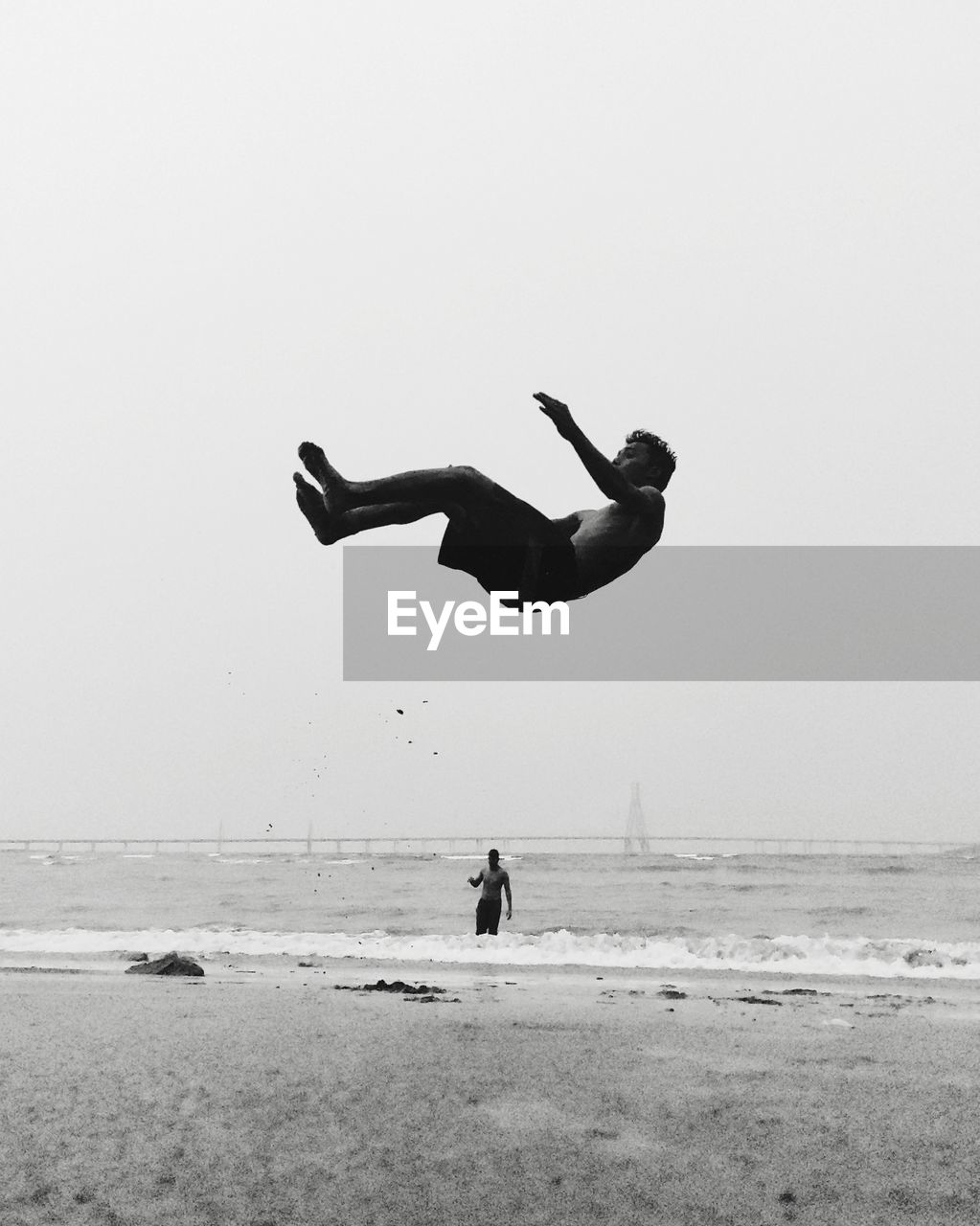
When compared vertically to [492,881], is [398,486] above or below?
above

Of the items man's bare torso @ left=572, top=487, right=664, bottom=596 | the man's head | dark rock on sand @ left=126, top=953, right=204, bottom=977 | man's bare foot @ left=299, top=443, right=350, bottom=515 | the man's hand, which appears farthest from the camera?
dark rock on sand @ left=126, top=953, right=204, bottom=977

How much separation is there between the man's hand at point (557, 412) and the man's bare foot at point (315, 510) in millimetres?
A: 1056

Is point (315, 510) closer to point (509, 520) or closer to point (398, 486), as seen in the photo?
point (398, 486)

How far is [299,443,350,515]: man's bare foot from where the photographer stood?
4059mm

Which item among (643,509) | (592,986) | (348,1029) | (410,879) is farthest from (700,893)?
(643,509)

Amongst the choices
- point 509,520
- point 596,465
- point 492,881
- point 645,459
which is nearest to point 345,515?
point 509,520

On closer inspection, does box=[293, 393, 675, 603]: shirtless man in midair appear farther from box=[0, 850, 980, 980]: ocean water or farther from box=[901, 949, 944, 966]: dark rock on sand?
box=[901, 949, 944, 966]: dark rock on sand

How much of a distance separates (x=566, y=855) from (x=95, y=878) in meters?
27.1

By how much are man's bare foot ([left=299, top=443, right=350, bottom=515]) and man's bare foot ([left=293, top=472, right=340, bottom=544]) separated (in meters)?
0.04

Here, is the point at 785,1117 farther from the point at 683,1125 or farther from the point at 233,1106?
the point at 233,1106

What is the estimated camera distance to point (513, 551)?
4.32m

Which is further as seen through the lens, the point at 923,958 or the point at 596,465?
the point at 923,958

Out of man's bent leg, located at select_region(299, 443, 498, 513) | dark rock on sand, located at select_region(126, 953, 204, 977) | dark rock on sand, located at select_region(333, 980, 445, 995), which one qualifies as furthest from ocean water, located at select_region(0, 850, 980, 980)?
man's bent leg, located at select_region(299, 443, 498, 513)

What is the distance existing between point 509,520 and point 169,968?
1763 cm
